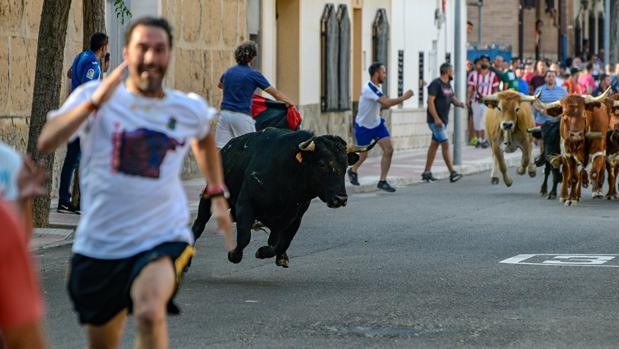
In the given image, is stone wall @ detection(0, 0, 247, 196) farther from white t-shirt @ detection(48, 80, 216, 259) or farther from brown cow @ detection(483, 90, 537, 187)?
white t-shirt @ detection(48, 80, 216, 259)

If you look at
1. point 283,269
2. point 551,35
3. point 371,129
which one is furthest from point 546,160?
point 551,35

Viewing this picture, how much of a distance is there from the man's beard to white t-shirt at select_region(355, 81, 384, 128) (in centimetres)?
1781

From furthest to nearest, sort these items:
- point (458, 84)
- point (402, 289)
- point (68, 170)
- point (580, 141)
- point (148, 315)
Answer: point (458, 84) → point (580, 141) → point (68, 170) → point (402, 289) → point (148, 315)

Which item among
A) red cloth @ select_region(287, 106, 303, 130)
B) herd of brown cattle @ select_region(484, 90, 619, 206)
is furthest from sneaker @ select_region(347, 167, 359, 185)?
red cloth @ select_region(287, 106, 303, 130)

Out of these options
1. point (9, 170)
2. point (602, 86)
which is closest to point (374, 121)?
point (602, 86)

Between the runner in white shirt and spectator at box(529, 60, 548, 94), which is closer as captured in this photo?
the runner in white shirt

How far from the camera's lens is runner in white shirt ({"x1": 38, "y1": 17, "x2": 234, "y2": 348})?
7203mm

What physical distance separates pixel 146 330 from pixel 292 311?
4403 millimetres

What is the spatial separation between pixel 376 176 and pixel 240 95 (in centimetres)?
1050

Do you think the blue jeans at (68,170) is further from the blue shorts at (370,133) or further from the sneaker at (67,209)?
the blue shorts at (370,133)

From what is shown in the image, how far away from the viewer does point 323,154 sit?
13.5 m

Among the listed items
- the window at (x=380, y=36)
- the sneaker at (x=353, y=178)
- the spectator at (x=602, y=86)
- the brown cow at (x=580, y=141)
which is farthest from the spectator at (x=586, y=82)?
the brown cow at (x=580, y=141)

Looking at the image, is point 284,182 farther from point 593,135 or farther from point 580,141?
point 593,135

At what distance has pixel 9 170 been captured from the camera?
599cm
